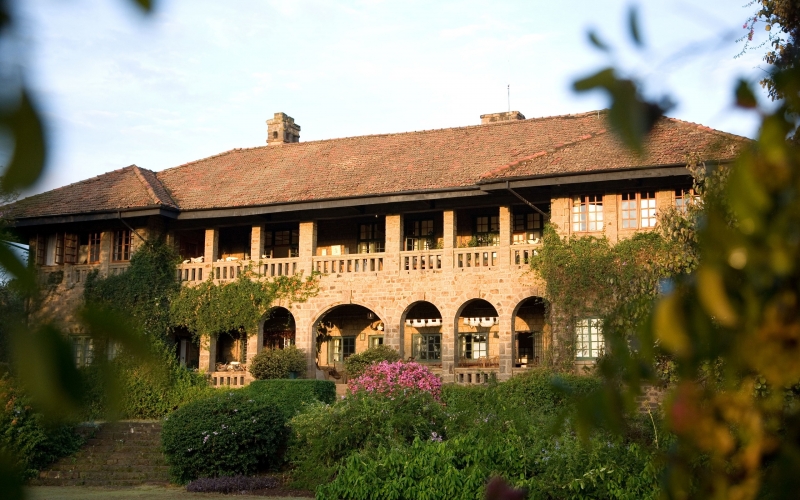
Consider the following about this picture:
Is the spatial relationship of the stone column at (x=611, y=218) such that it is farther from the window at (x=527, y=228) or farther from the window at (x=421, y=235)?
the window at (x=421, y=235)

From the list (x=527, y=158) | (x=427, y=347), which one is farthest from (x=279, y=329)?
(x=527, y=158)

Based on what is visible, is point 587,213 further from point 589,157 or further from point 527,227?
point 527,227

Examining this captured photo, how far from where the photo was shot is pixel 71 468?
1942 centimetres

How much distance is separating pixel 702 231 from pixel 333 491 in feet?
39.6

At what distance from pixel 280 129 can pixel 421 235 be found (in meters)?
9.20

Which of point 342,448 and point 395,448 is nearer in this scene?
point 395,448

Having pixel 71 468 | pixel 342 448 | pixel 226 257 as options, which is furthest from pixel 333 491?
pixel 226 257

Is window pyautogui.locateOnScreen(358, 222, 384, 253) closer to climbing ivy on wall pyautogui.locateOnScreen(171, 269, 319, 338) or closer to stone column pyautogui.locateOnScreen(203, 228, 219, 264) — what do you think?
climbing ivy on wall pyautogui.locateOnScreen(171, 269, 319, 338)

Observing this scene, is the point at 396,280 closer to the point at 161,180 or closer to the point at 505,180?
the point at 505,180

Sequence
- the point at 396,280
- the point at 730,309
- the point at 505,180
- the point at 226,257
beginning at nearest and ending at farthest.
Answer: the point at 730,309 → the point at 505,180 → the point at 396,280 → the point at 226,257

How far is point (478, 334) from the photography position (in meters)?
26.5

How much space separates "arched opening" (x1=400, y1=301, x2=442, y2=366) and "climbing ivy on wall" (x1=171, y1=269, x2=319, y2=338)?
312 cm

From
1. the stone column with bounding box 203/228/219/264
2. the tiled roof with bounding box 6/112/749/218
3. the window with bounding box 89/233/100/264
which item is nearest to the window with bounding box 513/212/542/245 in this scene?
the tiled roof with bounding box 6/112/749/218

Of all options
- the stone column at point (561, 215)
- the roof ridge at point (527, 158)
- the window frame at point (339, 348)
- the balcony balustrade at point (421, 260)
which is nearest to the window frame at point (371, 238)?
the balcony balustrade at point (421, 260)
